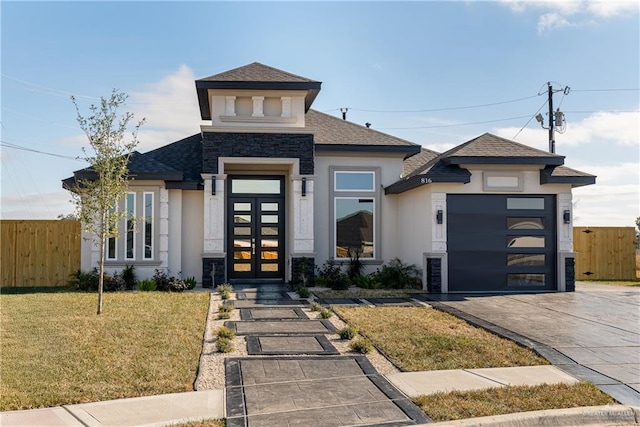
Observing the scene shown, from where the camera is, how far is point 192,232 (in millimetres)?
14359

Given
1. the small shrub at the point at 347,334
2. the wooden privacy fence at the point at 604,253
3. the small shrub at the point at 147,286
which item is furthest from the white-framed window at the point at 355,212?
the wooden privacy fence at the point at 604,253

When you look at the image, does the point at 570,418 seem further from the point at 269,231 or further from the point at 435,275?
the point at 269,231

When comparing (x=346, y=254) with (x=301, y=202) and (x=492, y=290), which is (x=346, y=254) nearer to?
(x=301, y=202)

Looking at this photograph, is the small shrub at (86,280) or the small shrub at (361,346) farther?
the small shrub at (86,280)

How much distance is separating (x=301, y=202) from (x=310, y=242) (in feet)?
3.64

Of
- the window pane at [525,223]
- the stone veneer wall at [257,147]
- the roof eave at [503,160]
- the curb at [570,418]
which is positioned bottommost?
the curb at [570,418]

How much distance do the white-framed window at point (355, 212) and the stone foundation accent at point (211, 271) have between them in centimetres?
328

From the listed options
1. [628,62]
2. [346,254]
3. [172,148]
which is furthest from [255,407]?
[628,62]

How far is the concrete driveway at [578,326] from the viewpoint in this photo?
593cm

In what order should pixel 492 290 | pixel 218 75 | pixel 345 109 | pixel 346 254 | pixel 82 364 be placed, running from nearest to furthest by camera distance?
pixel 82 364 → pixel 492 290 → pixel 218 75 → pixel 346 254 → pixel 345 109

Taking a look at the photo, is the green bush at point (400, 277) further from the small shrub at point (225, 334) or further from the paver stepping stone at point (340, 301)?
the small shrub at point (225, 334)

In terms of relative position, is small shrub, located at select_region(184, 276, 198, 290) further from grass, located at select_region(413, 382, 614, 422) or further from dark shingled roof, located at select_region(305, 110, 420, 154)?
grass, located at select_region(413, 382, 614, 422)

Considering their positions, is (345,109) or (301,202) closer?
(301,202)

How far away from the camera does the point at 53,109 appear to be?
1546 cm
